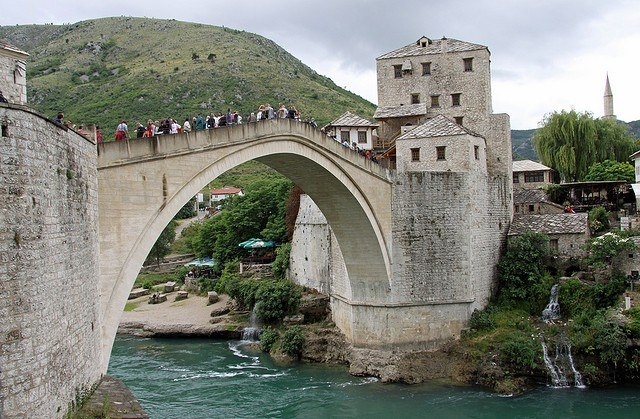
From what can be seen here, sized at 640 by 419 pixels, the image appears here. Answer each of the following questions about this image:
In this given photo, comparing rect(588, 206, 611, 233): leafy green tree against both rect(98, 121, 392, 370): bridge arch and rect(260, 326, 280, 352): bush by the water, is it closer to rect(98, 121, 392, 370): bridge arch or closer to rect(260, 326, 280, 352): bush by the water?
rect(98, 121, 392, 370): bridge arch

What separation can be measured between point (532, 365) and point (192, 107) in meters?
46.1

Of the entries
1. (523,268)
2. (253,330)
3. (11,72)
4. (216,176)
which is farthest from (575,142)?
(11,72)

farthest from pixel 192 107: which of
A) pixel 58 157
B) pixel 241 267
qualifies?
Result: pixel 58 157

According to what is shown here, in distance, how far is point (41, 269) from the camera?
9.41 meters

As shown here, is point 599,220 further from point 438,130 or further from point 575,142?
point 575,142

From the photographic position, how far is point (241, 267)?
122ft

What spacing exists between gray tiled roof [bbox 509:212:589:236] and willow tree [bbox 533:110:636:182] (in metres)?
12.9

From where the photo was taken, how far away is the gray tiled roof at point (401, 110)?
29141mm

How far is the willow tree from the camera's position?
130 feet

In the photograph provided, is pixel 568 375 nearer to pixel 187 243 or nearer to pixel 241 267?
pixel 241 267

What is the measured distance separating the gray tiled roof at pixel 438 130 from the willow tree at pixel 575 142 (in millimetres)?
16363

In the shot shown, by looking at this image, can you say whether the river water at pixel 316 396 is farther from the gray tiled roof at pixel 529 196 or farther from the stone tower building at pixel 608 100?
the stone tower building at pixel 608 100

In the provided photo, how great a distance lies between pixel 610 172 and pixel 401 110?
13814 mm

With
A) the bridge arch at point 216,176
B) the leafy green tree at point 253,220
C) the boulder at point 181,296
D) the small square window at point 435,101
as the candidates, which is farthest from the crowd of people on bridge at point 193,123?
the boulder at point 181,296
